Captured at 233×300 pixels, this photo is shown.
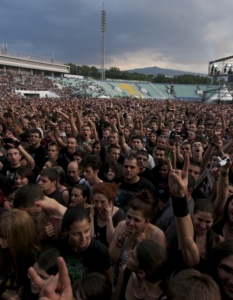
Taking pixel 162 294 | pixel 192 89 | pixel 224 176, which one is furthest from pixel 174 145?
pixel 192 89

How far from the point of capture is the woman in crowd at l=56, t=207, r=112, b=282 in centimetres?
229

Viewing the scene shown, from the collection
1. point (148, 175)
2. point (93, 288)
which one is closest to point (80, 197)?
point (148, 175)

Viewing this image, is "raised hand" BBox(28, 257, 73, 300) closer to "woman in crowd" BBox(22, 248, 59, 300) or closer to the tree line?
"woman in crowd" BBox(22, 248, 59, 300)

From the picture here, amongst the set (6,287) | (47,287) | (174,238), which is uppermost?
(47,287)

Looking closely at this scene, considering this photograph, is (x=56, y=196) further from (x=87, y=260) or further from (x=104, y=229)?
(x=87, y=260)

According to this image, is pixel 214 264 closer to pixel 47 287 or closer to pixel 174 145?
pixel 47 287

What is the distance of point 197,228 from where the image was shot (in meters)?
2.42

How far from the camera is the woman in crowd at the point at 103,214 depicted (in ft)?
9.23

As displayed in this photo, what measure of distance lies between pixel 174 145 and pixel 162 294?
10.5 feet

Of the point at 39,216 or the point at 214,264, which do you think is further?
the point at 39,216

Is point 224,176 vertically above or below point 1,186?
above

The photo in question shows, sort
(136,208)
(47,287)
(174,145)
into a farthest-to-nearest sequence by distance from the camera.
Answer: (174,145) → (136,208) → (47,287)

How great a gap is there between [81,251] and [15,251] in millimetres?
507

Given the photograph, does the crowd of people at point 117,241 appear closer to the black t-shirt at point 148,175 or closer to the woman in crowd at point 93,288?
the woman in crowd at point 93,288
